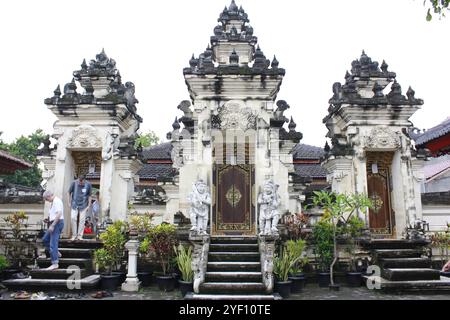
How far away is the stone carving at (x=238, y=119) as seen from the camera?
10.5 metres

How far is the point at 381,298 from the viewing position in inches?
305

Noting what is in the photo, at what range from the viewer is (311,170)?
17188 millimetres

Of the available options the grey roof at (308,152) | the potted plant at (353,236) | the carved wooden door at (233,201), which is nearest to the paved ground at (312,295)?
the potted plant at (353,236)

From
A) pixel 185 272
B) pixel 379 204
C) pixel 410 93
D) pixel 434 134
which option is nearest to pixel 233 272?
pixel 185 272

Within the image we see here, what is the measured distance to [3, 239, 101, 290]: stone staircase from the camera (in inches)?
315

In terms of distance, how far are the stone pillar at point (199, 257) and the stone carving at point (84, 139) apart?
13.6 ft

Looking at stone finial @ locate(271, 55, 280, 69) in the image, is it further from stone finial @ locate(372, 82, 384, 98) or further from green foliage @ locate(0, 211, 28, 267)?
green foliage @ locate(0, 211, 28, 267)

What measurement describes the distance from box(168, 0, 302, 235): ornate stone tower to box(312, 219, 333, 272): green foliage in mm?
1171

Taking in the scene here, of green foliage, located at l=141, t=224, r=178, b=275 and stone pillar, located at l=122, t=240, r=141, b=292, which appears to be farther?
green foliage, located at l=141, t=224, r=178, b=275

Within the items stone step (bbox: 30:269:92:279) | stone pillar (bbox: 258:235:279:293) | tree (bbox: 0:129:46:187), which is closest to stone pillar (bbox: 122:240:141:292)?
stone step (bbox: 30:269:92:279)

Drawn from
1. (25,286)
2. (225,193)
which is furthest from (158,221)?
(25,286)

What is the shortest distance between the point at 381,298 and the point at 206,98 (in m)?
6.69

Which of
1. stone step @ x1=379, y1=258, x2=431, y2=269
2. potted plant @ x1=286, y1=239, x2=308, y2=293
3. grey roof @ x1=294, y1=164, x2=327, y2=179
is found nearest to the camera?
potted plant @ x1=286, y1=239, x2=308, y2=293
